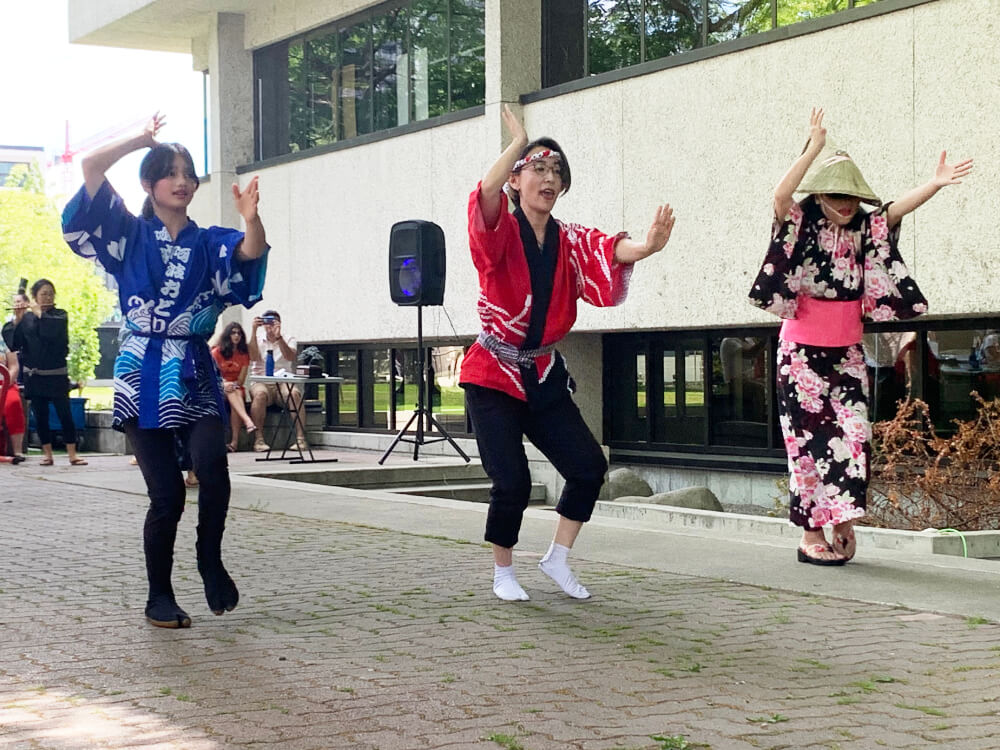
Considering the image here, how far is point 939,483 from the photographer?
9.45 meters

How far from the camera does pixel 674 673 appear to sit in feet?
16.5

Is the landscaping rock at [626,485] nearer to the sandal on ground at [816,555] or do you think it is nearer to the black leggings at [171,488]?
the sandal on ground at [816,555]

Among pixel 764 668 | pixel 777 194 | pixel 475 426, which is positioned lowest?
pixel 764 668

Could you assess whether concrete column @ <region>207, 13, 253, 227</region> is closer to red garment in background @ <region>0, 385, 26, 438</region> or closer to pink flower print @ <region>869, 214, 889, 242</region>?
red garment in background @ <region>0, 385, 26, 438</region>

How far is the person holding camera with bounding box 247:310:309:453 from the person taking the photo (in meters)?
17.6

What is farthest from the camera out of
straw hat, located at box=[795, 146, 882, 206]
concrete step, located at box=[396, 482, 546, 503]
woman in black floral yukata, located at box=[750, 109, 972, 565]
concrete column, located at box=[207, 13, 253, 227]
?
concrete column, located at box=[207, 13, 253, 227]

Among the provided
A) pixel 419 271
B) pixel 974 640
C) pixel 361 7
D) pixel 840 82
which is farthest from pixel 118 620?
pixel 361 7

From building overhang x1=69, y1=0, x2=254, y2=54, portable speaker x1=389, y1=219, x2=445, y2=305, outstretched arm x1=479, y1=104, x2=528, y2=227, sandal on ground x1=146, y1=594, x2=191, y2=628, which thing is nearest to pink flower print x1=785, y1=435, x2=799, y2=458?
outstretched arm x1=479, y1=104, x2=528, y2=227

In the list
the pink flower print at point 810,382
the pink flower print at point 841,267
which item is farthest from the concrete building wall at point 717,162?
the pink flower print at point 810,382

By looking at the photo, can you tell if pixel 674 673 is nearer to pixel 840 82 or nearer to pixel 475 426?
pixel 475 426

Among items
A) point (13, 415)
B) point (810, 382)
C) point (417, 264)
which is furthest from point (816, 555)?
point (13, 415)

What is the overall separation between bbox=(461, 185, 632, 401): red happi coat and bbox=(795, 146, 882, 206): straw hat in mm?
1325

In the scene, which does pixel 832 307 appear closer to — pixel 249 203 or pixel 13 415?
pixel 249 203

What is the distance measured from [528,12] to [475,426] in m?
10.9
